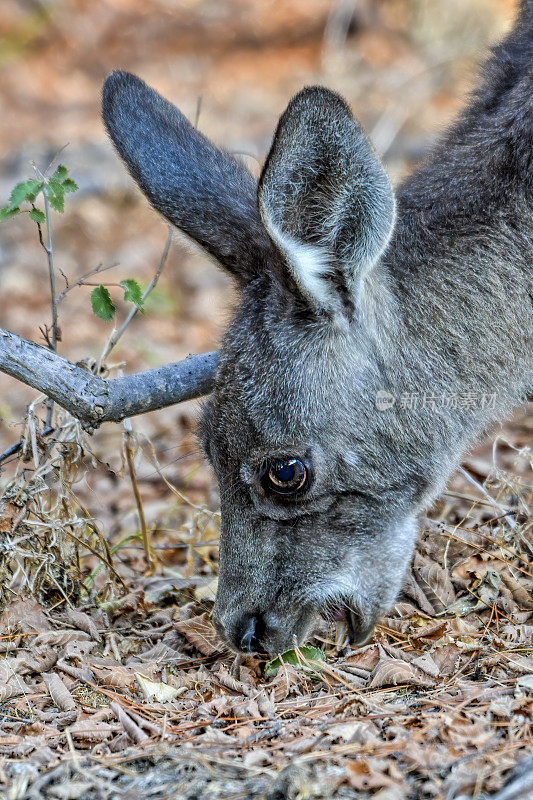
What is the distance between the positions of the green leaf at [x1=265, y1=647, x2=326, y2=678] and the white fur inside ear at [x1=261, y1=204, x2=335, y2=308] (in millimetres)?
1558

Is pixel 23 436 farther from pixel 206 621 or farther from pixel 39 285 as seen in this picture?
pixel 39 285

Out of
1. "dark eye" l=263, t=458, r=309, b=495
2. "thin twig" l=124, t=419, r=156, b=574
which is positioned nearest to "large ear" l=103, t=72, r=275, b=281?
"dark eye" l=263, t=458, r=309, b=495

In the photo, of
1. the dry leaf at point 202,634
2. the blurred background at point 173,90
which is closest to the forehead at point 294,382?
the dry leaf at point 202,634

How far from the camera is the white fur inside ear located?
144 inches

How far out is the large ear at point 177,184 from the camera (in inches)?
175

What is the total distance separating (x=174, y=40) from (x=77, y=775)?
46.5ft

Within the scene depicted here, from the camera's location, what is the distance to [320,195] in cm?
370

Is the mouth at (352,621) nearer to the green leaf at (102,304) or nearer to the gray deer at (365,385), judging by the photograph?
the gray deer at (365,385)

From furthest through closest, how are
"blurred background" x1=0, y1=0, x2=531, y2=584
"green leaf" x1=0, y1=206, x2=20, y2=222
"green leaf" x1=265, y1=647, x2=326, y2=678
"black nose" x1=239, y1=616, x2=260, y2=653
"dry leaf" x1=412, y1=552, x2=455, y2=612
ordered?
"blurred background" x1=0, y1=0, x2=531, y2=584 → "dry leaf" x1=412, y1=552, x2=455, y2=612 → "green leaf" x1=0, y1=206, x2=20, y2=222 → "black nose" x1=239, y1=616, x2=260, y2=653 → "green leaf" x1=265, y1=647, x2=326, y2=678

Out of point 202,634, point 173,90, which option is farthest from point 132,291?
point 173,90

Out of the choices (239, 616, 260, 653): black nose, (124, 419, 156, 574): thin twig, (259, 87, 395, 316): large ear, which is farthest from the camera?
(124, 419, 156, 574): thin twig

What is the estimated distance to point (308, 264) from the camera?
151 inches

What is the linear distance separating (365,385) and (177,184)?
1.38 metres

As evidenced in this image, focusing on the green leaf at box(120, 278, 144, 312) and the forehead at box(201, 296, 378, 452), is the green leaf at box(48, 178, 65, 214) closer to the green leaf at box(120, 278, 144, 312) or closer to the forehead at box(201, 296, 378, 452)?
the green leaf at box(120, 278, 144, 312)
